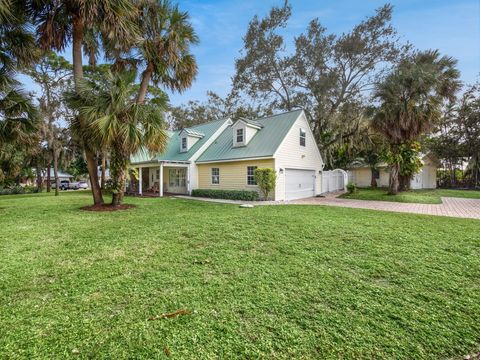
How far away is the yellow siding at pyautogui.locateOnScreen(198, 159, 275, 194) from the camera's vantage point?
14.8m

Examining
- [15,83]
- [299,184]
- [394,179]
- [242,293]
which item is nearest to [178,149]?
[299,184]

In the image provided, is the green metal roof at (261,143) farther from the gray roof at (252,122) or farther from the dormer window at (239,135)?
the dormer window at (239,135)

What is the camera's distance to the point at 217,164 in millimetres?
17031

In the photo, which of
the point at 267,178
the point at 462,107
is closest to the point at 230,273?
the point at 267,178

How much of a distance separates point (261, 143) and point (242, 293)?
1278 cm

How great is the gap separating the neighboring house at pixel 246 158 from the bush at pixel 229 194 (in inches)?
33.0

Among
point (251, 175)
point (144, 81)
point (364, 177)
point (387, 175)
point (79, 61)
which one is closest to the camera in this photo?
point (79, 61)

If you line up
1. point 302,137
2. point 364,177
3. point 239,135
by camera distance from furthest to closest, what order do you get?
point 364,177 < point 239,135 < point 302,137

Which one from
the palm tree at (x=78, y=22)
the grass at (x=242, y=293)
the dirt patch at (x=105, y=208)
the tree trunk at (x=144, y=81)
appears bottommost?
the grass at (x=242, y=293)

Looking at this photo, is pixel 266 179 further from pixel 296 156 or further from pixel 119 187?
pixel 119 187

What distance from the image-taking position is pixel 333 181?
68.4 ft

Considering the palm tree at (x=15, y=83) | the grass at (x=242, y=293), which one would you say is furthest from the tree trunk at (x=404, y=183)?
the palm tree at (x=15, y=83)

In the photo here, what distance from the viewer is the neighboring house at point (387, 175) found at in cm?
2306

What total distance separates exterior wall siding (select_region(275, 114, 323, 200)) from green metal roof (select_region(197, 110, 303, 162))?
0.44 meters
